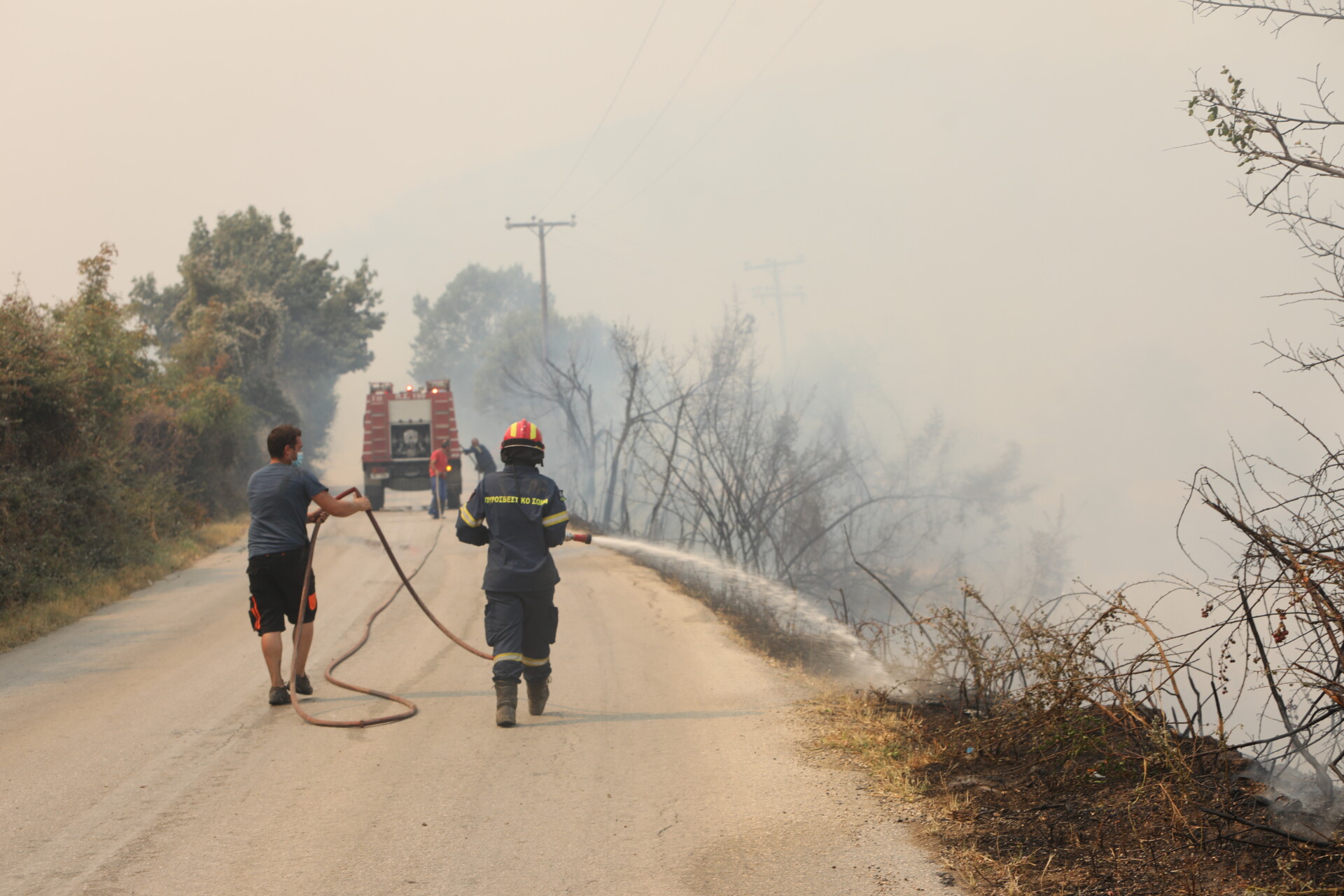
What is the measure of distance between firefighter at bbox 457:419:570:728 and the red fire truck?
1905 centimetres

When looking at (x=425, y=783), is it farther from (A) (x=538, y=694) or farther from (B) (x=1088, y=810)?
(B) (x=1088, y=810)

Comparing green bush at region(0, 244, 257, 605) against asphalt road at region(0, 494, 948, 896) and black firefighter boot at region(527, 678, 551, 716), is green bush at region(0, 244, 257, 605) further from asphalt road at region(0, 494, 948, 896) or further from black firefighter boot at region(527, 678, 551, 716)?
black firefighter boot at region(527, 678, 551, 716)

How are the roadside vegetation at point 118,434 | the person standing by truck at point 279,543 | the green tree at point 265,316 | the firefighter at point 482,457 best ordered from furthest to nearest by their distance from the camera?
1. the green tree at point 265,316
2. the firefighter at point 482,457
3. the roadside vegetation at point 118,434
4. the person standing by truck at point 279,543

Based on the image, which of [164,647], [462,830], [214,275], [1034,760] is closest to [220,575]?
[164,647]

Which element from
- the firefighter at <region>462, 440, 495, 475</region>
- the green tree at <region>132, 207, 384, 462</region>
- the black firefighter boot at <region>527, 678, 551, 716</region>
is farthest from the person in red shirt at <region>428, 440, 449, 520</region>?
the black firefighter boot at <region>527, 678, 551, 716</region>

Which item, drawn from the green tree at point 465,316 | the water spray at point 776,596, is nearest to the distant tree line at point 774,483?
the water spray at point 776,596

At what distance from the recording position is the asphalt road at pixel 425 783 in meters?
3.76

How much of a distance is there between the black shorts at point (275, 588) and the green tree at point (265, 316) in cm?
2443

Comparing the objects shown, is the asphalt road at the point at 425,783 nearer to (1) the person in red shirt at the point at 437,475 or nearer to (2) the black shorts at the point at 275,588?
(2) the black shorts at the point at 275,588

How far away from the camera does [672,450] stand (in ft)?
67.3

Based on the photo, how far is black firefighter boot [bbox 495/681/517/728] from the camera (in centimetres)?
592

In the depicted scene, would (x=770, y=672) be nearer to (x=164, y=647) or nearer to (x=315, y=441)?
(x=164, y=647)

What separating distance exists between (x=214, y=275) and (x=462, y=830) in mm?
Result: 34396

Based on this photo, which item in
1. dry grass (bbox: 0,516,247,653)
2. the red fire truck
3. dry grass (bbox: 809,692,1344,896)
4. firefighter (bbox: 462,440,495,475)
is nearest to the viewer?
dry grass (bbox: 809,692,1344,896)
